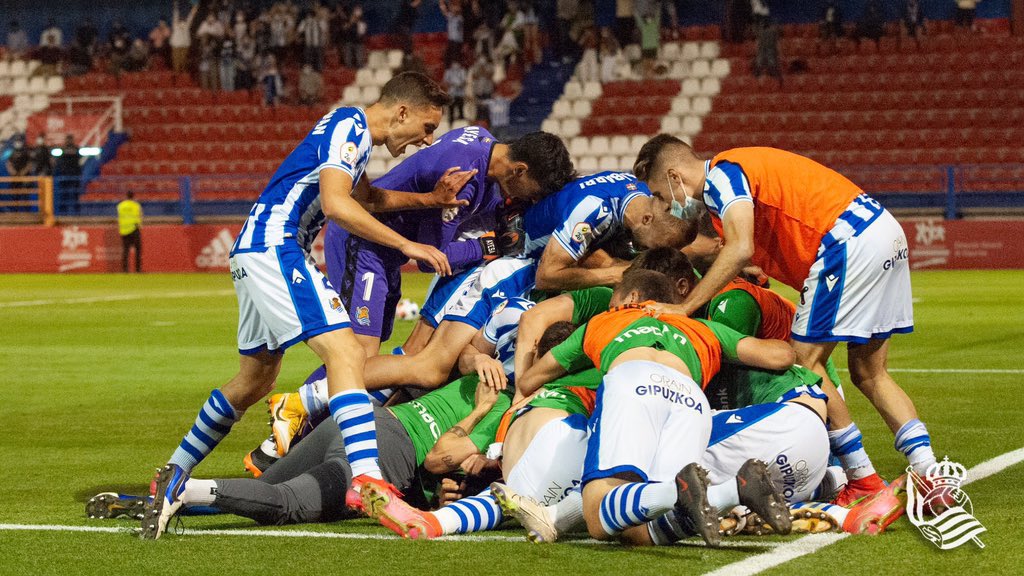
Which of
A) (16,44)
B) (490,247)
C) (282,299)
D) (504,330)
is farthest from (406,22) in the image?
(282,299)

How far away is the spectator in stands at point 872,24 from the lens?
33.3 metres

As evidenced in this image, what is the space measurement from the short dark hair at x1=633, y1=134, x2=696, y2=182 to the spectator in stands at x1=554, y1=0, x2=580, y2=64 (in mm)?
28768

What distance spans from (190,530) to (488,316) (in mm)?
2478

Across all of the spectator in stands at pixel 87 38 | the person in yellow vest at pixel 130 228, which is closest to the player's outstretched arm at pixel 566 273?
the person in yellow vest at pixel 130 228

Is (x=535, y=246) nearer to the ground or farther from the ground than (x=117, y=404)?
farther from the ground

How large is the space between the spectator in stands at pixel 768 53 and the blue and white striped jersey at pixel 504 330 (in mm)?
26487

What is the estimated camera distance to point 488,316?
818 cm

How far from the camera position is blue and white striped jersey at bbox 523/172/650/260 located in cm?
835

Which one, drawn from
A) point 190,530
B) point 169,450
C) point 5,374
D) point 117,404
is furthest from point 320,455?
point 5,374

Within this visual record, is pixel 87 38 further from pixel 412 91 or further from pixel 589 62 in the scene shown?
pixel 412 91

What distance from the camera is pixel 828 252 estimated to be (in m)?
7.16

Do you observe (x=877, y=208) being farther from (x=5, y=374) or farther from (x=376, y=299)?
(x=5, y=374)

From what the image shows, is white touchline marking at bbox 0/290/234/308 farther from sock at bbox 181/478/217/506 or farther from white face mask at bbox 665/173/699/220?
sock at bbox 181/478/217/506

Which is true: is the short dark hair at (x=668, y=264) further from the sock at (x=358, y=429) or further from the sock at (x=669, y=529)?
the sock at (x=669, y=529)
